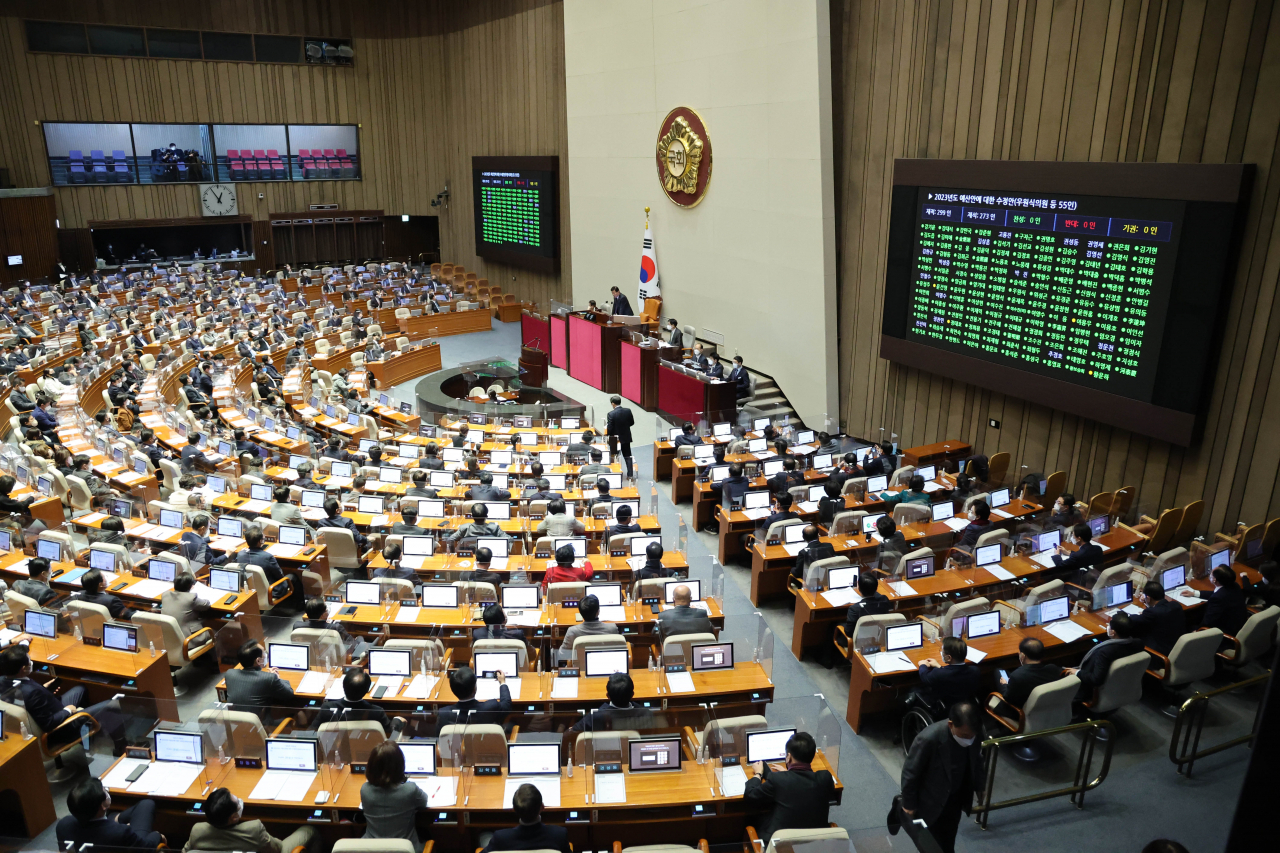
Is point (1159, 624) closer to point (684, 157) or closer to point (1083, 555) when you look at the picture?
point (1083, 555)

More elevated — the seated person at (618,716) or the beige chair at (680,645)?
the seated person at (618,716)

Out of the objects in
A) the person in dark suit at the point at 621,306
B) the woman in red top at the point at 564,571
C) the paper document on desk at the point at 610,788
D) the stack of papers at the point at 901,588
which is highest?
the person in dark suit at the point at 621,306

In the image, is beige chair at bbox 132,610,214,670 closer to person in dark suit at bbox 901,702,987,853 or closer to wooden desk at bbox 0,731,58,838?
wooden desk at bbox 0,731,58,838

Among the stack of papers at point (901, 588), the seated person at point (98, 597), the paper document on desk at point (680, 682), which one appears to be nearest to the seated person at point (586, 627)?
the paper document on desk at point (680, 682)

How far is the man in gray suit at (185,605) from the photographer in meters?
7.64

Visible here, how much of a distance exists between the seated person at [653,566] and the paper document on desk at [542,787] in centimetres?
286

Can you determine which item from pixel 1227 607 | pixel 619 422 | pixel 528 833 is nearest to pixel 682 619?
pixel 528 833

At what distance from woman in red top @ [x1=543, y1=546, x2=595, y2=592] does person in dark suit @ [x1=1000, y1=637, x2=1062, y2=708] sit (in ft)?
12.4

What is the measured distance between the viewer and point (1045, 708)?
6191mm

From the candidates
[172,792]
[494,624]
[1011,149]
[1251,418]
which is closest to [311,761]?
[172,792]

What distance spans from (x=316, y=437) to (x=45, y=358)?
699 centimetres

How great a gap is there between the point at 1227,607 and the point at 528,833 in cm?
634

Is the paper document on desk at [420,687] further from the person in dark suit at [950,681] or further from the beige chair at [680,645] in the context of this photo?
the person in dark suit at [950,681]

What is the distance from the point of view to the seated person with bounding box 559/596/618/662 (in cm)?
674
